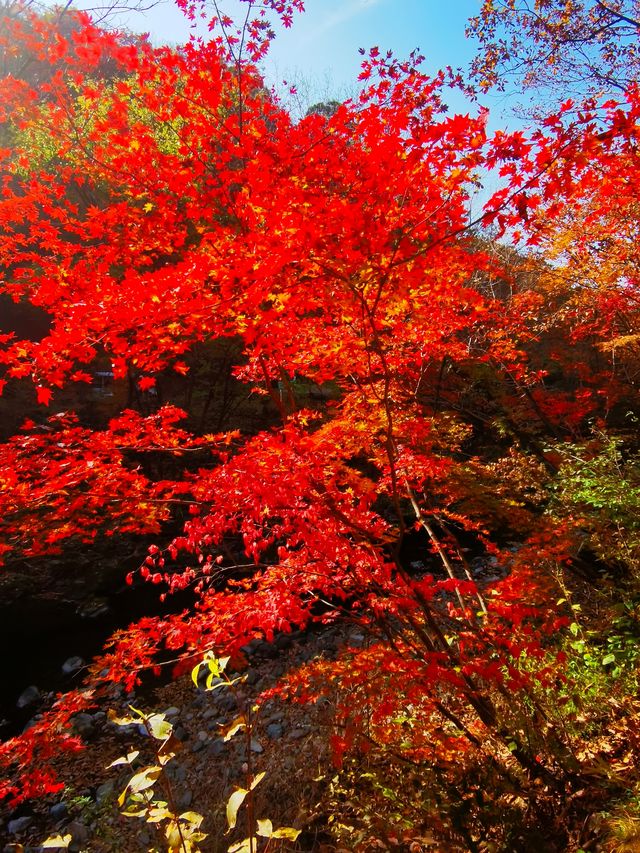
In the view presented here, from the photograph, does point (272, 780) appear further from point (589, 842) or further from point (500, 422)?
point (500, 422)

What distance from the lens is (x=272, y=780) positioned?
5340 millimetres

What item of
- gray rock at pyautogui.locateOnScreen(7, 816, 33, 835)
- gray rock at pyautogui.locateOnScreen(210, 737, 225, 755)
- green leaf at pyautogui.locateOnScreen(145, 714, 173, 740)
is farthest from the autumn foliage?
green leaf at pyautogui.locateOnScreen(145, 714, 173, 740)

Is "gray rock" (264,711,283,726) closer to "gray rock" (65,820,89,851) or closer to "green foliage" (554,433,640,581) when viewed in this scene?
"gray rock" (65,820,89,851)

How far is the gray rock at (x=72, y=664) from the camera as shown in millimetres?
8445

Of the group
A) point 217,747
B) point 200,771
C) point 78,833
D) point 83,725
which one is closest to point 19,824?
point 78,833

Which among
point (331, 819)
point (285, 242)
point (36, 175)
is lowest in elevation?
point (331, 819)

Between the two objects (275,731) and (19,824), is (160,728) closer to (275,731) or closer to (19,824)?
(275,731)

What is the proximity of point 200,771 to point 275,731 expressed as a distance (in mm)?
1073

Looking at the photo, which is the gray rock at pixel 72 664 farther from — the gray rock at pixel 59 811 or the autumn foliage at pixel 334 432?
the gray rock at pixel 59 811

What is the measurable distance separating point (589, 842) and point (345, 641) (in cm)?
607

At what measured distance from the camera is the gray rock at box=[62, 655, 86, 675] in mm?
8445

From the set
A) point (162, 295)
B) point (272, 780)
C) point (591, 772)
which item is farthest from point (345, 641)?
point (162, 295)

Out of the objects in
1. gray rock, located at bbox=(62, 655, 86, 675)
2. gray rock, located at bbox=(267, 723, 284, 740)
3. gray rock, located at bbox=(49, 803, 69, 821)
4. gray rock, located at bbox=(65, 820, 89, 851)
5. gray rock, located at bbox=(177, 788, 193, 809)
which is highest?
gray rock, located at bbox=(267, 723, 284, 740)

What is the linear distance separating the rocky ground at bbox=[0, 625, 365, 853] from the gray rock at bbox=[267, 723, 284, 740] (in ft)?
0.05
